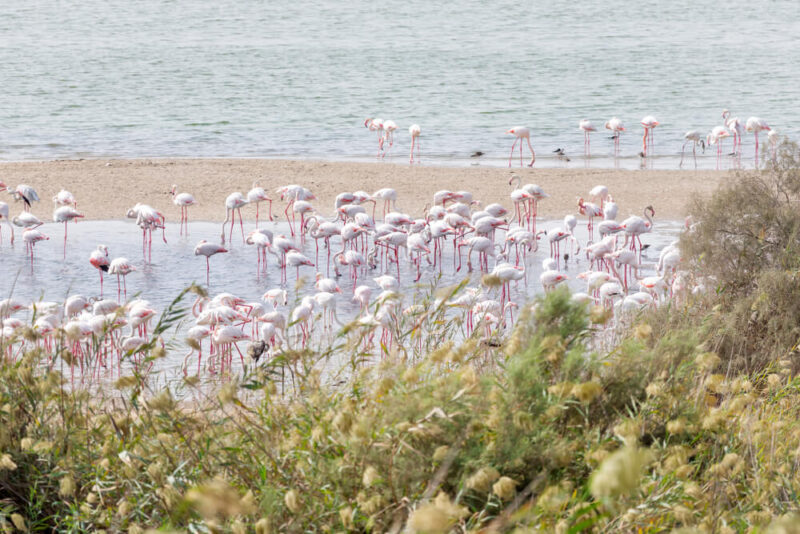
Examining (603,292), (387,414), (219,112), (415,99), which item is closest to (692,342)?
(387,414)

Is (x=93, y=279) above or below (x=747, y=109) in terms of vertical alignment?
below

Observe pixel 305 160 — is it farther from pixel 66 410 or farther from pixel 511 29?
pixel 511 29

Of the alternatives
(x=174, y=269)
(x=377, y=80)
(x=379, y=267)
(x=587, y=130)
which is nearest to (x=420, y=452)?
(x=379, y=267)

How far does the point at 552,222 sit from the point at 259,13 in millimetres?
50124

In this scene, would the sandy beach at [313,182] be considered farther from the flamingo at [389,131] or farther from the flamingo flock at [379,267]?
the flamingo at [389,131]

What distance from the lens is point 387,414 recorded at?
2605mm

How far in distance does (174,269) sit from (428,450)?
8.36 meters

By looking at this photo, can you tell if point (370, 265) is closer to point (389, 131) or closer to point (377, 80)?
point (389, 131)

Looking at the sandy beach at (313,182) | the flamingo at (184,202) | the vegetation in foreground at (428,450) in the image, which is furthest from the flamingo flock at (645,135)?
the vegetation in foreground at (428,450)

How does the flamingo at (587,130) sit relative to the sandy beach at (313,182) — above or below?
above

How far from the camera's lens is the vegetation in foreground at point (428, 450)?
2.45 metres

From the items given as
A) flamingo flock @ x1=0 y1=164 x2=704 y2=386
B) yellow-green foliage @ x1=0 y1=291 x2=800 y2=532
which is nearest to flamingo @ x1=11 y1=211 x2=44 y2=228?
flamingo flock @ x1=0 y1=164 x2=704 y2=386

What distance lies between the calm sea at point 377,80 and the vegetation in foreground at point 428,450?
15.6 m

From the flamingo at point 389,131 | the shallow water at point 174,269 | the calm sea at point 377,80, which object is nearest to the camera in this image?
the shallow water at point 174,269
